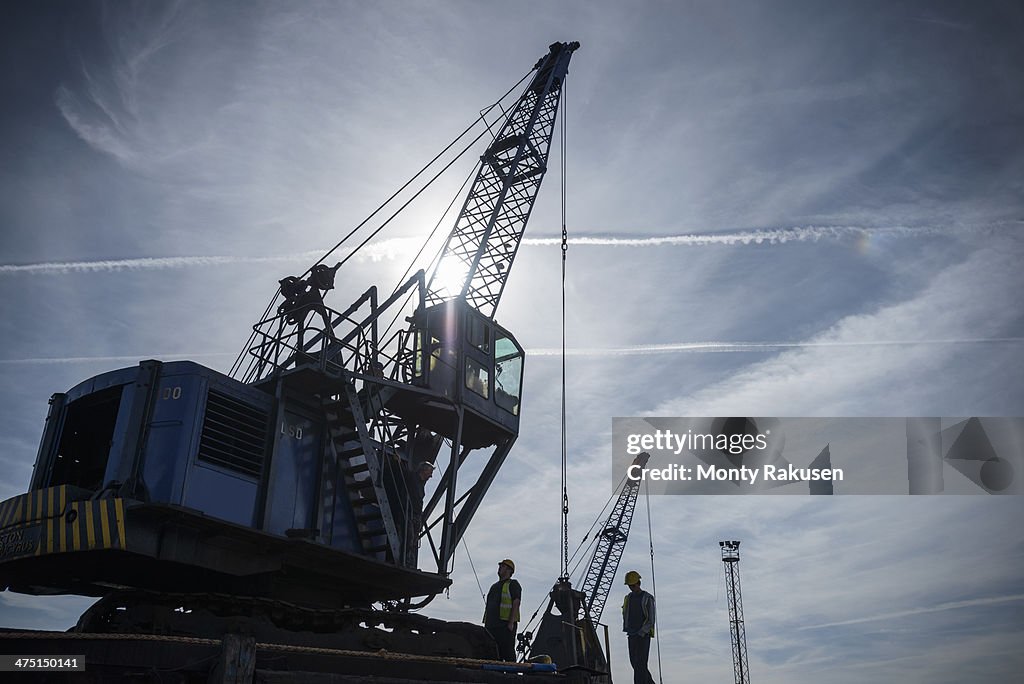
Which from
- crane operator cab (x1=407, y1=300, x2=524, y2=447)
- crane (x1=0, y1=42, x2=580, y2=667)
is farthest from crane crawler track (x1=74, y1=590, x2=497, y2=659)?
crane operator cab (x1=407, y1=300, x2=524, y2=447)

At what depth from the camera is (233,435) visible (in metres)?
15.5

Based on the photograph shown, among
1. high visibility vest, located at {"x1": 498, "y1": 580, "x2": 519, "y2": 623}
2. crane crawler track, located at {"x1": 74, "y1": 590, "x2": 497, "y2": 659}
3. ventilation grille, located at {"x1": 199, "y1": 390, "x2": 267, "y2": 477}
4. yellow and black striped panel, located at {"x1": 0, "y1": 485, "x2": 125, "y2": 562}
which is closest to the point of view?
crane crawler track, located at {"x1": 74, "y1": 590, "x2": 497, "y2": 659}

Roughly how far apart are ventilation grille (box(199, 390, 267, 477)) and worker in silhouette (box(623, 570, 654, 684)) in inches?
273

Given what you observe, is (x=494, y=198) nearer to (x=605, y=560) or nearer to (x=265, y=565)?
(x=265, y=565)

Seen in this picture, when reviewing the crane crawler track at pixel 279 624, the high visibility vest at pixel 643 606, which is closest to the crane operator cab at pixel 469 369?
the crane crawler track at pixel 279 624

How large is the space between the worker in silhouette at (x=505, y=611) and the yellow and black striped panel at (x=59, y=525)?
244 inches

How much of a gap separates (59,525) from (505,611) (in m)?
7.30

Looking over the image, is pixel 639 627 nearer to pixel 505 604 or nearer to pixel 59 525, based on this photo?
pixel 505 604

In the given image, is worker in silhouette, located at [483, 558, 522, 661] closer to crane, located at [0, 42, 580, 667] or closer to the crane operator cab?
crane, located at [0, 42, 580, 667]

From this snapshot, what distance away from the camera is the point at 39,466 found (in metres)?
15.6

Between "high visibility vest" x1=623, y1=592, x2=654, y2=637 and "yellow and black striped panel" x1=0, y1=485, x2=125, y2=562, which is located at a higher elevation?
"yellow and black striped panel" x1=0, y1=485, x2=125, y2=562

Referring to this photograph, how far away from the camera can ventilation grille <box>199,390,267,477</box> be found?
15008 millimetres

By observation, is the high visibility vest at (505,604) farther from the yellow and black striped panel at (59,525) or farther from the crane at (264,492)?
the yellow and black striped panel at (59,525)

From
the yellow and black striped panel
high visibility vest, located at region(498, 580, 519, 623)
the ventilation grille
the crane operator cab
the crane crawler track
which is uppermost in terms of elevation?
the crane operator cab
